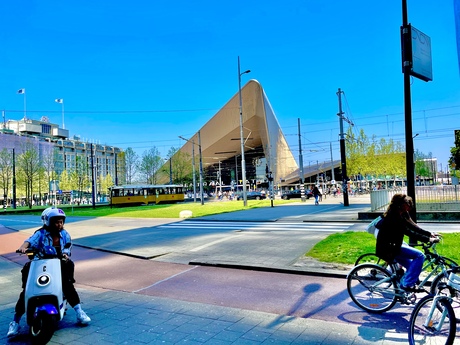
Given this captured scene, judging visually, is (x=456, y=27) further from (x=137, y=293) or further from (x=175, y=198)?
(x=175, y=198)

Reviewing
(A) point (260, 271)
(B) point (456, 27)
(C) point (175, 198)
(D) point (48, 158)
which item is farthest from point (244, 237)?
(D) point (48, 158)

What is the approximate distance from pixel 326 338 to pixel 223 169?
95.0m

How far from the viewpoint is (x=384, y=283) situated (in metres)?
5.11

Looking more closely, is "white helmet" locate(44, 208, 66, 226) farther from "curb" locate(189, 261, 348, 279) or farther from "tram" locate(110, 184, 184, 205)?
"tram" locate(110, 184, 184, 205)

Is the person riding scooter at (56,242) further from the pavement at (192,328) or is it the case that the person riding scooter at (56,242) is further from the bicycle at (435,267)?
the bicycle at (435,267)

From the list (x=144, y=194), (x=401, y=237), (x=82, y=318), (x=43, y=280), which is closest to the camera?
(x=43, y=280)

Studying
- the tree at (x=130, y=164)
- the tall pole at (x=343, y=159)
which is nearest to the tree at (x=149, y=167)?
the tree at (x=130, y=164)

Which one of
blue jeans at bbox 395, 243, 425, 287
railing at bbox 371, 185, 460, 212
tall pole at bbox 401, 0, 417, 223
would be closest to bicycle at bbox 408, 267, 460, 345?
blue jeans at bbox 395, 243, 425, 287

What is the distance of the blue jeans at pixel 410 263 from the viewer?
188 inches

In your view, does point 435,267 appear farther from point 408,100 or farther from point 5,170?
point 5,170

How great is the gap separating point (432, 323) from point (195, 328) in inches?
107

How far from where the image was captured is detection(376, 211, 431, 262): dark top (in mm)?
4926

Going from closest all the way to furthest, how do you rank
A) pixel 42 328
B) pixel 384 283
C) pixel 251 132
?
pixel 42 328
pixel 384 283
pixel 251 132

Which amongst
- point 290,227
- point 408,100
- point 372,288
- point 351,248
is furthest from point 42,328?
point 290,227
